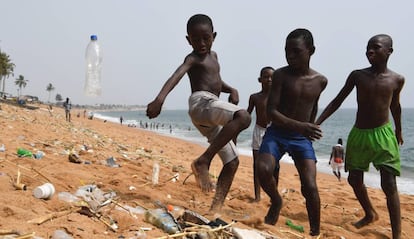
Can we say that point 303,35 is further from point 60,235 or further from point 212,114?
point 60,235

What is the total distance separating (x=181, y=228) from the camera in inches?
102

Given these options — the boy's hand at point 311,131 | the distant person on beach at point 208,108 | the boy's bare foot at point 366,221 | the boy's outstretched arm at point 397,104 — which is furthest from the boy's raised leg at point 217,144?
the boy's bare foot at point 366,221

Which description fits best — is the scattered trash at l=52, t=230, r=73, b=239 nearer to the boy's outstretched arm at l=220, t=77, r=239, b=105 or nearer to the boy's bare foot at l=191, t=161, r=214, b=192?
the boy's bare foot at l=191, t=161, r=214, b=192

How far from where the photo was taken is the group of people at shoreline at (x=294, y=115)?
3201mm

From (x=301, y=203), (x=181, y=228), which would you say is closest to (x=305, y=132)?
(x=181, y=228)

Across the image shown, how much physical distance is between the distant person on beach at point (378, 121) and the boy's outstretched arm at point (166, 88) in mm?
1409

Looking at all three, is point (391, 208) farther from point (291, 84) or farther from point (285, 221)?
point (291, 84)

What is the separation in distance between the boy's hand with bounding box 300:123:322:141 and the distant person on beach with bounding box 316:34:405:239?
0.55 metres

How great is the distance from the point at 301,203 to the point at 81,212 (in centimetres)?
329

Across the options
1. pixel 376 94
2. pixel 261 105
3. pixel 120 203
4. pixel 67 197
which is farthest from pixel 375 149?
pixel 67 197

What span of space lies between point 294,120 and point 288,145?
0.23m

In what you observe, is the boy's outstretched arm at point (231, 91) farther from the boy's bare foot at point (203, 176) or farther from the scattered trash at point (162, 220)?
the scattered trash at point (162, 220)

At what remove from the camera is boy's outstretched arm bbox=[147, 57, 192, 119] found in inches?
124

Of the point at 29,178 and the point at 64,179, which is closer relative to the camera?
the point at 29,178
